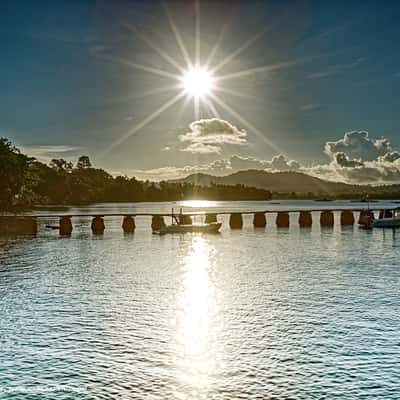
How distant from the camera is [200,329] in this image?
64.8ft

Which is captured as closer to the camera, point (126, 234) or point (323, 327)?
point (323, 327)

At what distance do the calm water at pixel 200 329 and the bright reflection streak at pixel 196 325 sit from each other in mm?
54

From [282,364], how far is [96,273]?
2094 cm

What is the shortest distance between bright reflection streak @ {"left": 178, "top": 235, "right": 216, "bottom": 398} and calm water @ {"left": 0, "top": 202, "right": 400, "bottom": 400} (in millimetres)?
54

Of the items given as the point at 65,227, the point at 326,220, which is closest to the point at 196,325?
the point at 65,227

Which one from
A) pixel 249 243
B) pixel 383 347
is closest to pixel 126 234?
pixel 249 243

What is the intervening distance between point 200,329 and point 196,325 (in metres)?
0.64

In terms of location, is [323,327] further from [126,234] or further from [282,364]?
[126,234]

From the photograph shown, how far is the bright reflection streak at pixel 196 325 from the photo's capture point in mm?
14703

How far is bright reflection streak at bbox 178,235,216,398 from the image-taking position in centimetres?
1470

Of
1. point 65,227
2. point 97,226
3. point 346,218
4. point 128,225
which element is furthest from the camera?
point 346,218

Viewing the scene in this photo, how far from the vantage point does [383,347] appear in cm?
1677

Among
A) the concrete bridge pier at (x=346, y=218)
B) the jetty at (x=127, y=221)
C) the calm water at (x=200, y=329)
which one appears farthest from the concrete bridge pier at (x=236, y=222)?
the calm water at (x=200, y=329)

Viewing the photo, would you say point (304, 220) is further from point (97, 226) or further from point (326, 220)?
point (97, 226)
